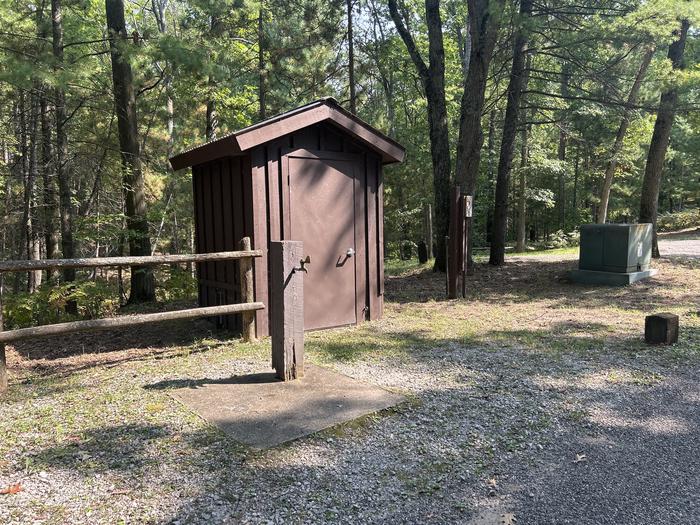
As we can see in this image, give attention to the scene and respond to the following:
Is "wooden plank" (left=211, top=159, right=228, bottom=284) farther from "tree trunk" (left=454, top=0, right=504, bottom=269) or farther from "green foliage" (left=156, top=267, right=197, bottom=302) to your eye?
"tree trunk" (left=454, top=0, right=504, bottom=269)

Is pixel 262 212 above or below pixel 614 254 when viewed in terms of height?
above

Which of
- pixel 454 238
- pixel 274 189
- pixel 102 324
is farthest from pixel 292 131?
pixel 454 238

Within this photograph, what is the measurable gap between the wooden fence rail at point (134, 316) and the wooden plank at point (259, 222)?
0.69 ft

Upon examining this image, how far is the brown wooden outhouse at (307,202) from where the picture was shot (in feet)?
21.1

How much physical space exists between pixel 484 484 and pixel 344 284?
176 inches

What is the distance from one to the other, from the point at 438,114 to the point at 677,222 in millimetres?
25611

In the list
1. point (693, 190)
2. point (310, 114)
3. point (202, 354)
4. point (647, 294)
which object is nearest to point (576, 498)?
point (202, 354)

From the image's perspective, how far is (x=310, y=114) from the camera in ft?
21.4

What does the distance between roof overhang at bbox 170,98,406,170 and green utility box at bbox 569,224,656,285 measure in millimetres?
5144

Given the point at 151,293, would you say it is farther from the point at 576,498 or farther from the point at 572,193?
the point at 572,193

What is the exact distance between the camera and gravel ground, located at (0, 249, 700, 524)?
2.74 metres

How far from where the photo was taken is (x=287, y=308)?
473 centimetres

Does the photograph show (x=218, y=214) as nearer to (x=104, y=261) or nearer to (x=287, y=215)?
(x=287, y=215)

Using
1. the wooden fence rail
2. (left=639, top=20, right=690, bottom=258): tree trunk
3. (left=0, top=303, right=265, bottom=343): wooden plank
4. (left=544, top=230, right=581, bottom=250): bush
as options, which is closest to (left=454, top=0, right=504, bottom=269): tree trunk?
(left=639, top=20, right=690, bottom=258): tree trunk
